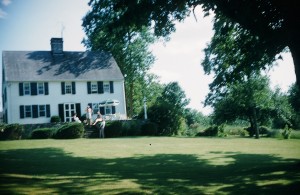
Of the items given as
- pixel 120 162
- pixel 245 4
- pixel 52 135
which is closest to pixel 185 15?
pixel 245 4

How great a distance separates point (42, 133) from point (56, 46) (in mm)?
19369

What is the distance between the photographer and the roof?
3700cm

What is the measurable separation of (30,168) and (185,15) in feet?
31.3

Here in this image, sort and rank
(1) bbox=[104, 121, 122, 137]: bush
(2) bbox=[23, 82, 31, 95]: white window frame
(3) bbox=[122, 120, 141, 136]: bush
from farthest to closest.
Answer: (2) bbox=[23, 82, 31, 95]: white window frame
(3) bbox=[122, 120, 141, 136]: bush
(1) bbox=[104, 121, 122, 137]: bush

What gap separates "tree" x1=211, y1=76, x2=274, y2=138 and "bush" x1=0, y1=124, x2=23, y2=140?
20.2 m

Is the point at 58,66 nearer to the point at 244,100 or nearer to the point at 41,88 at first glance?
the point at 41,88

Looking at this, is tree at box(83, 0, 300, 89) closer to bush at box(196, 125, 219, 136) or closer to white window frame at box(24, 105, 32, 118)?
white window frame at box(24, 105, 32, 118)

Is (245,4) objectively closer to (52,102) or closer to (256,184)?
(256,184)

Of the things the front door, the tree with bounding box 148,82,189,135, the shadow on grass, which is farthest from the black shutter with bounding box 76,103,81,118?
the shadow on grass

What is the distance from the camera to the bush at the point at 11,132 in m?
24.5

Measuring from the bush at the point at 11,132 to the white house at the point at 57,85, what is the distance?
1086 centimetres

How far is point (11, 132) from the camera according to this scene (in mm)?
24969

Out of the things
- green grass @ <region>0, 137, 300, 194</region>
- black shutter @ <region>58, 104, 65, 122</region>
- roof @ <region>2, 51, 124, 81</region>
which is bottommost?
green grass @ <region>0, 137, 300, 194</region>

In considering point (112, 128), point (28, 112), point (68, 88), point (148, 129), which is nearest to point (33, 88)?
point (28, 112)
